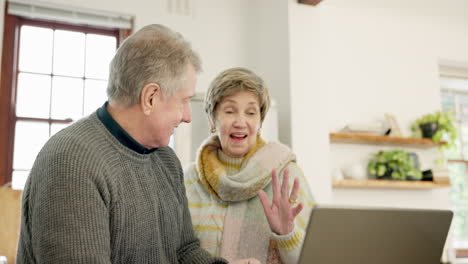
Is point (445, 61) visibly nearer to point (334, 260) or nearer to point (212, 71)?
point (212, 71)

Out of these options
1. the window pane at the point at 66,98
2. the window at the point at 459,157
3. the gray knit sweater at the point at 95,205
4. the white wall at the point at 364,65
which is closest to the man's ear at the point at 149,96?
the gray knit sweater at the point at 95,205

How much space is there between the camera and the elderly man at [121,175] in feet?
3.40

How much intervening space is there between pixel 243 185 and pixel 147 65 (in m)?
0.64

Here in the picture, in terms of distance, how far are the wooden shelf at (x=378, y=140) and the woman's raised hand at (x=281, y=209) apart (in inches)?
97.2

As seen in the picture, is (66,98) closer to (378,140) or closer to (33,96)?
(33,96)

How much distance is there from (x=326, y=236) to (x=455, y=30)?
4.50m

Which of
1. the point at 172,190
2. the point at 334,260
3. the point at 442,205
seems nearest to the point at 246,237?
the point at 172,190

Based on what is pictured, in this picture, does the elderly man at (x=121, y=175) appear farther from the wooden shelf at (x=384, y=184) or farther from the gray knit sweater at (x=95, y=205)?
the wooden shelf at (x=384, y=184)

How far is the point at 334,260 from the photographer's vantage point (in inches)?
40.2

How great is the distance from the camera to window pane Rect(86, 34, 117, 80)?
3.76 m

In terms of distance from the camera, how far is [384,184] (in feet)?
13.2

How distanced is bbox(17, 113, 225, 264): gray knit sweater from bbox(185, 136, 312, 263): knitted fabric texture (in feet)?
0.86

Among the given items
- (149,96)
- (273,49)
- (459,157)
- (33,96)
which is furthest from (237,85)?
(459,157)

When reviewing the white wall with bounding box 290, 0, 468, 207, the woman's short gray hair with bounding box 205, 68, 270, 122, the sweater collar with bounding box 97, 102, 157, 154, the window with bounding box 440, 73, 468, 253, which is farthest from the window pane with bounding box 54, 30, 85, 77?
the window with bounding box 440, 73, 468, 253
